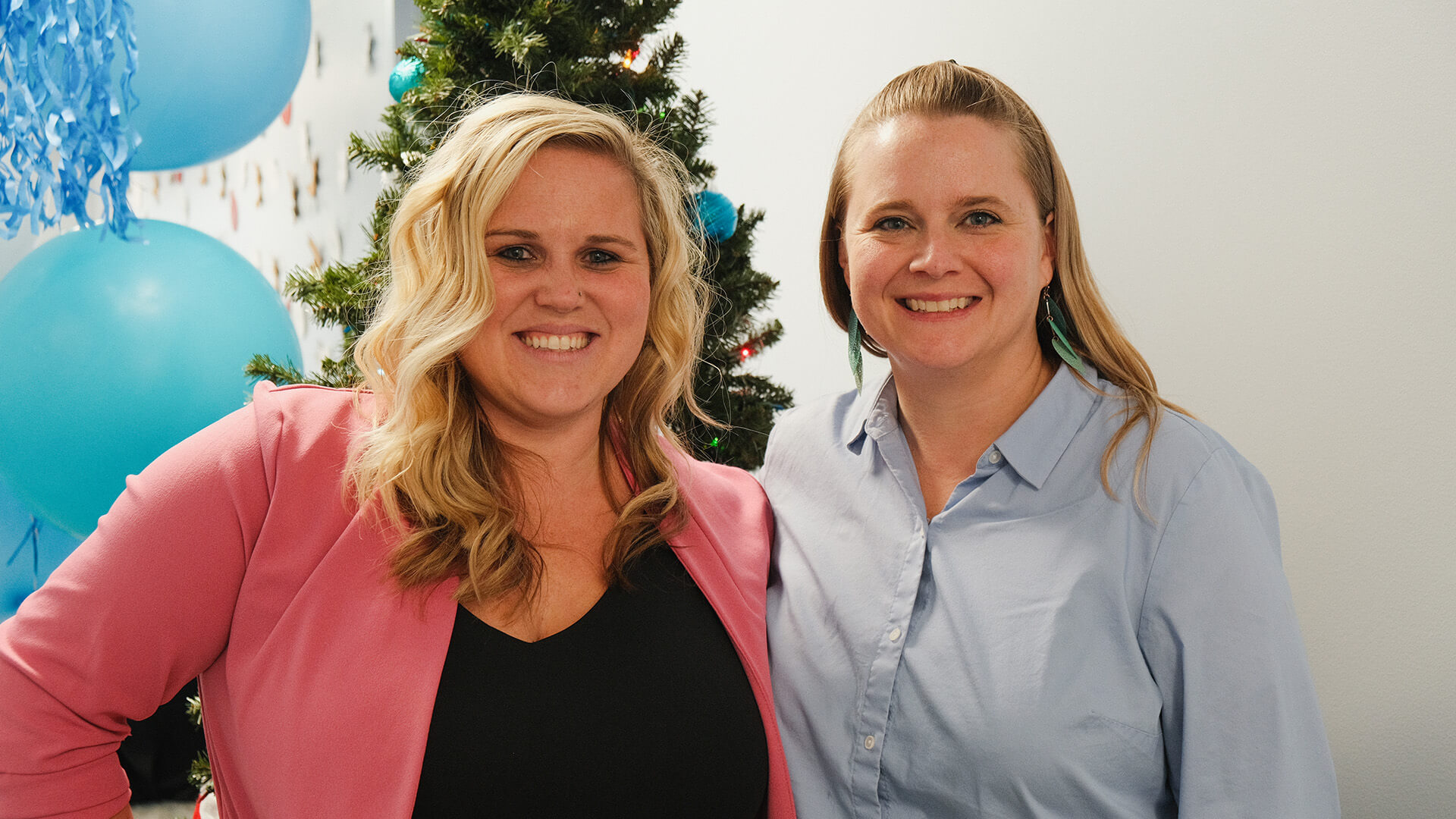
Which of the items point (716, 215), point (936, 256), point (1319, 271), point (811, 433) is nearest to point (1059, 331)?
point (936, 256)

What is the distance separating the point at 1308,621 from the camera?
186cm

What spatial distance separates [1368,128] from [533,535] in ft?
5.27

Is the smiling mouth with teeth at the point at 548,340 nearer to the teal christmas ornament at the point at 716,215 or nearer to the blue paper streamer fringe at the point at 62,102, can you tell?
the teal christmas ornament at the point at 716,215

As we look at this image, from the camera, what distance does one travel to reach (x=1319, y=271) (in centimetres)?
179

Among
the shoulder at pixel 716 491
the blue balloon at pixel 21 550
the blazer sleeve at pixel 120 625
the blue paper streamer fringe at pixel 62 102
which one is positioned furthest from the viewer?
the blue balloon at pixel 21 550

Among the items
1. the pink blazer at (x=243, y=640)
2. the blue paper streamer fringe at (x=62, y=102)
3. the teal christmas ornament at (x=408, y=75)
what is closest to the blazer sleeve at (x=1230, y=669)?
the pink blazer at (x=243, y=640)

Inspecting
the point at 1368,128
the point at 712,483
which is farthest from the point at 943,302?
the point at 1368,128

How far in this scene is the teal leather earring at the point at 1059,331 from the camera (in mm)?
1400

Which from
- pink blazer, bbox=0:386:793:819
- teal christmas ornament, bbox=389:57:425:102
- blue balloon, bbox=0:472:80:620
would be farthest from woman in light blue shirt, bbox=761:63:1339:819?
blue balloon, bbox=0:472:80:620

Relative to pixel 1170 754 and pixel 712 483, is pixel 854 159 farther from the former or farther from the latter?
pixel 1170 754

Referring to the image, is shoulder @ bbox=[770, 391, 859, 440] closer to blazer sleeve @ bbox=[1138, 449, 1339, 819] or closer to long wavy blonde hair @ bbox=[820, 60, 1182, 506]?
long wavy blonde hair @ bbox=[820, 60, 1182, 506]

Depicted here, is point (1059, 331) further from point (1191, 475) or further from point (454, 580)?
point (454, 580)

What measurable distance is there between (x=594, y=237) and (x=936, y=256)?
0.48 metres

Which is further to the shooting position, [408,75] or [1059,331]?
[408,75]
